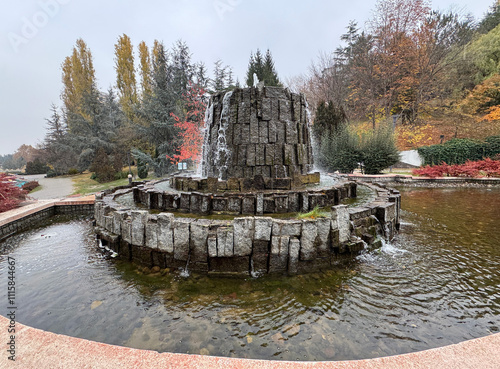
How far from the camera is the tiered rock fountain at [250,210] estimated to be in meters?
3.50

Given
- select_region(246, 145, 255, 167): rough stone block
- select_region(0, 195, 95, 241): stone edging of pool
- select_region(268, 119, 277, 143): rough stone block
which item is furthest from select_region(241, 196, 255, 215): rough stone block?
select_region(0, 195, 95, 241): stone edging of pool

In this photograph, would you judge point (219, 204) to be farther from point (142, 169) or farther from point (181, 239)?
point (142, 169)

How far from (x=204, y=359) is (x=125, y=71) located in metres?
36.1

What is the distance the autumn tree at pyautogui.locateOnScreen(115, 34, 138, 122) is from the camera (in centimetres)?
2952

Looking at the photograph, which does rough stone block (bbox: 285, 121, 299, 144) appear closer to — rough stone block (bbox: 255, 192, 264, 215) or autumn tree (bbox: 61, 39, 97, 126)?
rough stone block (bbox: 255, 192, 264, 215)

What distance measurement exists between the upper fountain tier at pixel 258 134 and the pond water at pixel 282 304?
295 centimetres

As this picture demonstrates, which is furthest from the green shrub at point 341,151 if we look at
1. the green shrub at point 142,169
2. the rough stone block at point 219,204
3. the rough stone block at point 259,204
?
the green shrub at point 142,169

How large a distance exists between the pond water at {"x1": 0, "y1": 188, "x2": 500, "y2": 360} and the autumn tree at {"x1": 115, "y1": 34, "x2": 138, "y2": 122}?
30215 millimetres

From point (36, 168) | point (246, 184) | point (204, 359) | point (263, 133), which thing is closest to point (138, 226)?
point (246, 184)

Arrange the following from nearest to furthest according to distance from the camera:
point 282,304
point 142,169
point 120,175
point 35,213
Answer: point 282,304, point 35,213, point 142,169, point 120,175

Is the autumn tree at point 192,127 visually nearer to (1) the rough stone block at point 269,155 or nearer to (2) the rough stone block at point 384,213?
(1) the rough stone block at point 269,155

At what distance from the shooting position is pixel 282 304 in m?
2.82

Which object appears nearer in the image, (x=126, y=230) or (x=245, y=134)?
(x=126, y=230)

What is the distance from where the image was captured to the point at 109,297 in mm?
2996
